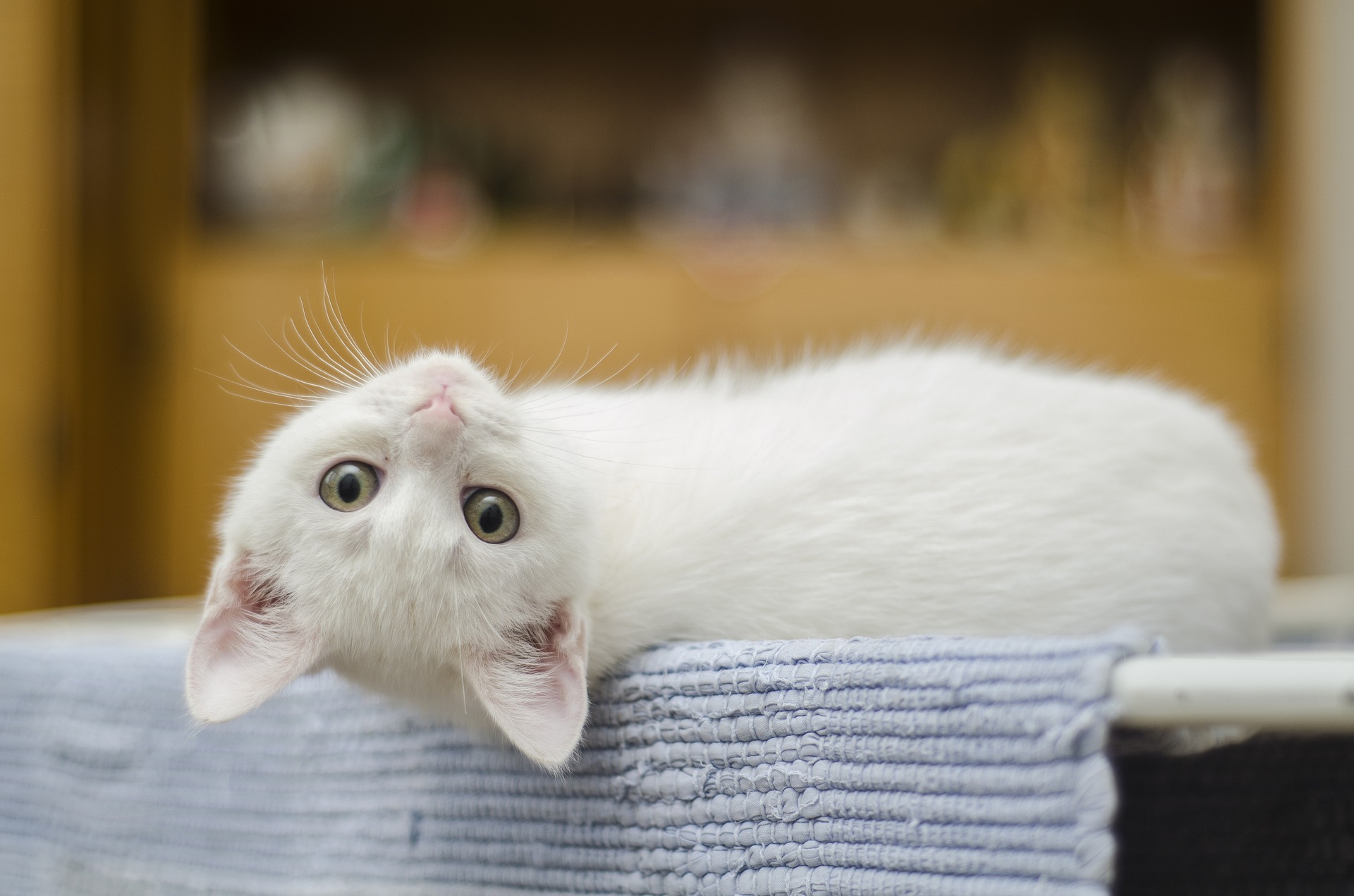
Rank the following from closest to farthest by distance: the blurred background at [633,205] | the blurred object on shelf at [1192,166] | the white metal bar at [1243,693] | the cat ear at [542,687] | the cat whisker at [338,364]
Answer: the white metal bar at [1243,693]
the cat ear at [542,687]
the cat whisker at [338,364]
the blurred background at [633,205]
the blurred object on shelf at [1192,166]

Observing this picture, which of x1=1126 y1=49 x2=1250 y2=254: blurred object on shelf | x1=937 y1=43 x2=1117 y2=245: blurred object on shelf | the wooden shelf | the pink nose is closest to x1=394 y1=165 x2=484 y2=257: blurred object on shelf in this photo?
the wooden shelf

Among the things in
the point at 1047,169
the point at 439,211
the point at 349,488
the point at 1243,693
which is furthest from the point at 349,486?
the point at 1047,169

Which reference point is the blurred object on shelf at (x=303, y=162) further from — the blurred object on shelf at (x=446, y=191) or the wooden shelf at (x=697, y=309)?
the wooden shelf at (x=697, y=309)

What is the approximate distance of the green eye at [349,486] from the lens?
0.71 m

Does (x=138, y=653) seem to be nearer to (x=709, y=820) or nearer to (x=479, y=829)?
(x=479, y=829)

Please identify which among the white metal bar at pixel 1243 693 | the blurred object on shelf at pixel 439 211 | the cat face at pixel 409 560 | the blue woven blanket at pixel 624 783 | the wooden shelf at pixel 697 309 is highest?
the blurred object on shelf at pixel 439 211

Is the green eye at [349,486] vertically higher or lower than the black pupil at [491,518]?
higher

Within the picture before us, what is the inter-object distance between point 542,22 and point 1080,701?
2.46 m

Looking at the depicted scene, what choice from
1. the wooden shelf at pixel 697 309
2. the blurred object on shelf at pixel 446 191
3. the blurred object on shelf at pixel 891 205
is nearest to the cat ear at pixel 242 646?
the wooden shelf at pixel 697 309

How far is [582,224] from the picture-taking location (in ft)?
8.46

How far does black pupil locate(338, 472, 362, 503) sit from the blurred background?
52.3 inches

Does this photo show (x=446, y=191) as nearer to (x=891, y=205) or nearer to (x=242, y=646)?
(x=891, y=205)

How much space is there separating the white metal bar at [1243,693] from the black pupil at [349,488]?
452 millimetres

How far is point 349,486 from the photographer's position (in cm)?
71
